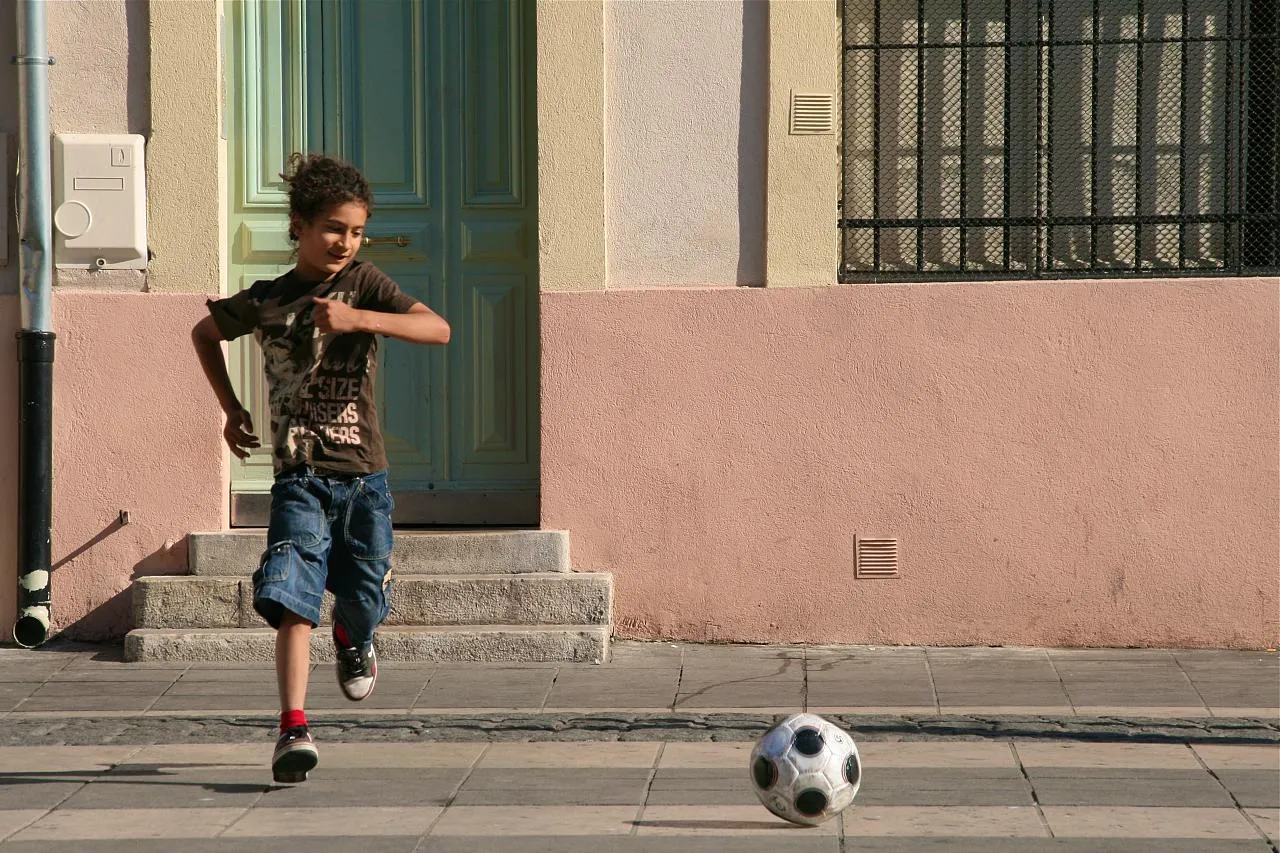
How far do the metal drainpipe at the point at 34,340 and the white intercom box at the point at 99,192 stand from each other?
74 millimetres

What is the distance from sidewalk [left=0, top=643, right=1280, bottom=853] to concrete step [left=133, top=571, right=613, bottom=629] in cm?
25

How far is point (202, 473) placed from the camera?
7.53 metres

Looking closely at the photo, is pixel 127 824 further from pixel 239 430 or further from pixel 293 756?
pixel 239 430

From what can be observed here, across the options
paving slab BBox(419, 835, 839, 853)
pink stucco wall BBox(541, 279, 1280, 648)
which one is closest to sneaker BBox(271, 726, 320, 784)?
paving slab BBox(419, 835, 839, 853)

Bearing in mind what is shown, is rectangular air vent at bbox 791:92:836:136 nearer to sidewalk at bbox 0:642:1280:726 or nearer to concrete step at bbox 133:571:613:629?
concrete step at bbox 133:571:613:629

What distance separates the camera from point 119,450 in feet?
24.7

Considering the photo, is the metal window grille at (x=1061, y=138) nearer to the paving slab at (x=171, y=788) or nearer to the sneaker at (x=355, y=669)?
the sneaker at (x=355, y=669)

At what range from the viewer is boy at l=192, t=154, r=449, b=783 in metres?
5.13

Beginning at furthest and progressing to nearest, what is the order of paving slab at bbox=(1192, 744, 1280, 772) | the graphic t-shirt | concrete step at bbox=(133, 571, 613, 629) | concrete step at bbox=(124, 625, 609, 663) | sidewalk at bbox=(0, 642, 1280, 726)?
1. concrete step at bbox=(133, 571, 613, 629)
2. concrete step at bbox=(124, 625, 609, 663)
3. sidewalk at bbox=(0, 642, 1280, 726)
4. paving slab at bbox=(1192, 744, 1280, 772)
5. the graphic t-shirt

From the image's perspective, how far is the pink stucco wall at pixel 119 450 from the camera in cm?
751

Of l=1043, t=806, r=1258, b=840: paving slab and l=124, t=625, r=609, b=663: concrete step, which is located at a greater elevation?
l=124, t=625, r=609, b=663: concrete step

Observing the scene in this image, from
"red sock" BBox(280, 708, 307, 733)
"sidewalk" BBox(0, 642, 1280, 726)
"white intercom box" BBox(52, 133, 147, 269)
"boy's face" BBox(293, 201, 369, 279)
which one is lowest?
"sidewalk" BBox(0, 642, 1280, 726)

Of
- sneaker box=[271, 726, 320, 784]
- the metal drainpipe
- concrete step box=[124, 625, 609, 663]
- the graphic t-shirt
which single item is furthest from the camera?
the metal drainpipe

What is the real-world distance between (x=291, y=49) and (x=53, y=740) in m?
3.36
